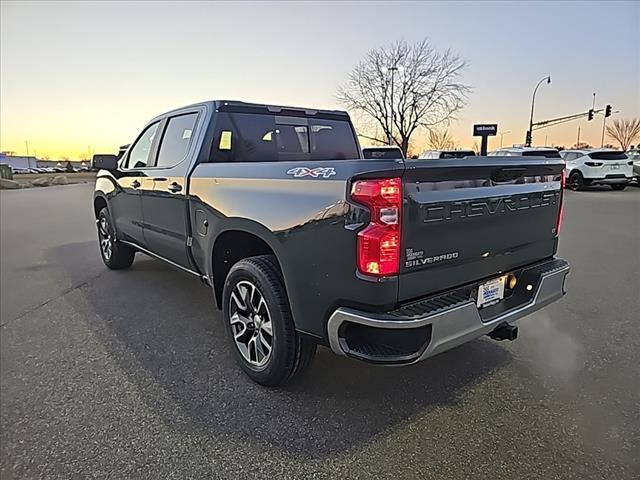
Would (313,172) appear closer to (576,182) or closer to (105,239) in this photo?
(105,239)

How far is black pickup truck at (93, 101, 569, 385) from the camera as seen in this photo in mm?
2279

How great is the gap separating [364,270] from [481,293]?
883 mm

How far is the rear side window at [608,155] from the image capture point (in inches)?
759

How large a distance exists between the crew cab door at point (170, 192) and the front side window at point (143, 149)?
27 centimetres

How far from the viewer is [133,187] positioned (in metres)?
5.04

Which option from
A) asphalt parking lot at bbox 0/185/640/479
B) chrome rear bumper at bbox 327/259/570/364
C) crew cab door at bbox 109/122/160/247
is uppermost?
crew cab door at bbox 109/122/160/247

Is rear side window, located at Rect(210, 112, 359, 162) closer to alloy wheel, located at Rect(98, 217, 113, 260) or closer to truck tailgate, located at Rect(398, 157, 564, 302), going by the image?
truck tailgate, located at Rect(398, 157, 564, 302)

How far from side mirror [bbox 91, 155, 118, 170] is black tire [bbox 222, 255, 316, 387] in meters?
2.94

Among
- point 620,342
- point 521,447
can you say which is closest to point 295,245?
point 521,447

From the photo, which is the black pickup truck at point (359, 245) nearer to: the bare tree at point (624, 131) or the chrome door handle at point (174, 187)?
the chrome door handle at point (174, 187)

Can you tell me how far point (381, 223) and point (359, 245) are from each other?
0.15m

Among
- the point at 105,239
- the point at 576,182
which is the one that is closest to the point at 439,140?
the point at 576,182

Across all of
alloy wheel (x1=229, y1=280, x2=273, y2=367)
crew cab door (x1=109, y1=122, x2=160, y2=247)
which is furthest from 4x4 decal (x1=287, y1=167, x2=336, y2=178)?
crew cab door (x1=109, y1=122, x2=160, y2=247)

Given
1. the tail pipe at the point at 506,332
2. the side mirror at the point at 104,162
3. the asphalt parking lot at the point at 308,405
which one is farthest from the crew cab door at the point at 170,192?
the tail pipe at the point at 506,332
